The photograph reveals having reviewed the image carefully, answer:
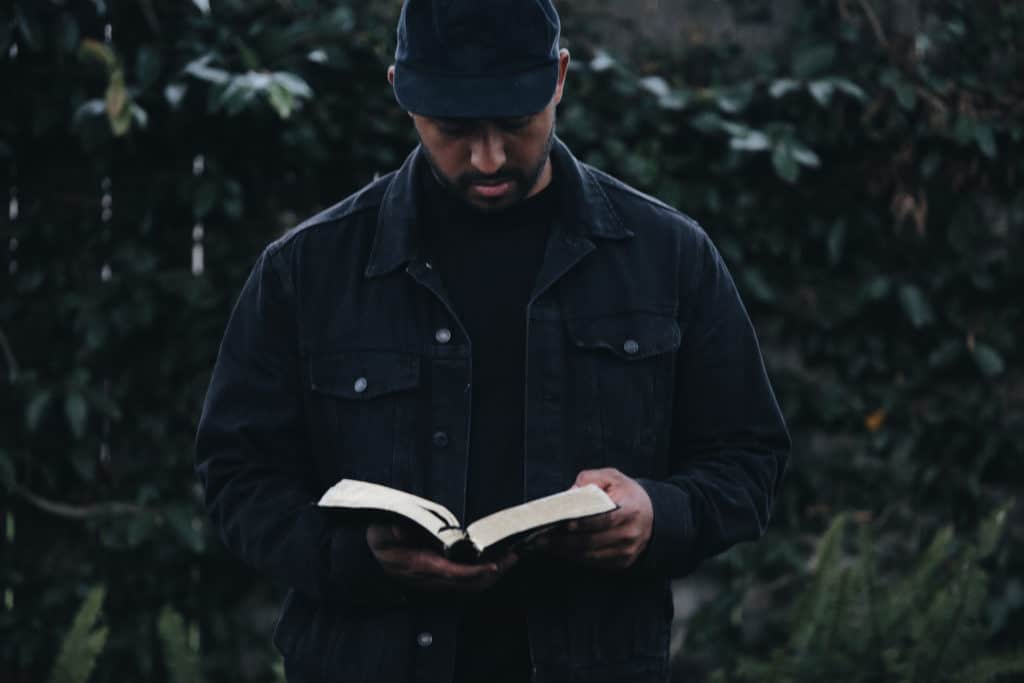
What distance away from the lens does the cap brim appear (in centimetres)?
182

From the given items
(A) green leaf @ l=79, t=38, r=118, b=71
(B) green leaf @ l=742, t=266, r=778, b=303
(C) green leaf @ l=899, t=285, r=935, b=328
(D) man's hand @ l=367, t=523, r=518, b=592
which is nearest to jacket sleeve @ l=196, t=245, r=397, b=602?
(D) man's hand @ l=367, t=523, r=518, b=592

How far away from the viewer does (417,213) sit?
6.47ft

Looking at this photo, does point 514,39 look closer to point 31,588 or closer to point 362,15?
point 362,15

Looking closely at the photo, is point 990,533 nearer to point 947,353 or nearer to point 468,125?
point 947,353

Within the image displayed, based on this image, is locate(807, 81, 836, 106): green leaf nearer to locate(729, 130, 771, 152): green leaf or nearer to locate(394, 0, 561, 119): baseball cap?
locate(729, 130, 771, 152): green leaf

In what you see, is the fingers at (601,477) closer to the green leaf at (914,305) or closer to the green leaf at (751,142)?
the green leaf at (751,142)

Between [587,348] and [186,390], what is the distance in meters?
2.22

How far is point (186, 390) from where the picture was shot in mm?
3889

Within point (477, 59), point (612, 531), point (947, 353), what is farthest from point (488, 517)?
point (947, 353)

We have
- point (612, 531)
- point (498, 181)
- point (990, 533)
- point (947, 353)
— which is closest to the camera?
point (612, 531)

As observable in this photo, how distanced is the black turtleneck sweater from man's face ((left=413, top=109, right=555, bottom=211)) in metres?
0.07

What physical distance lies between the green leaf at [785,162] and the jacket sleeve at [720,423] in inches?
81.2

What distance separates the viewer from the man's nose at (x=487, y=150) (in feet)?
6.04

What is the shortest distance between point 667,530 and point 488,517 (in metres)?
0.29
